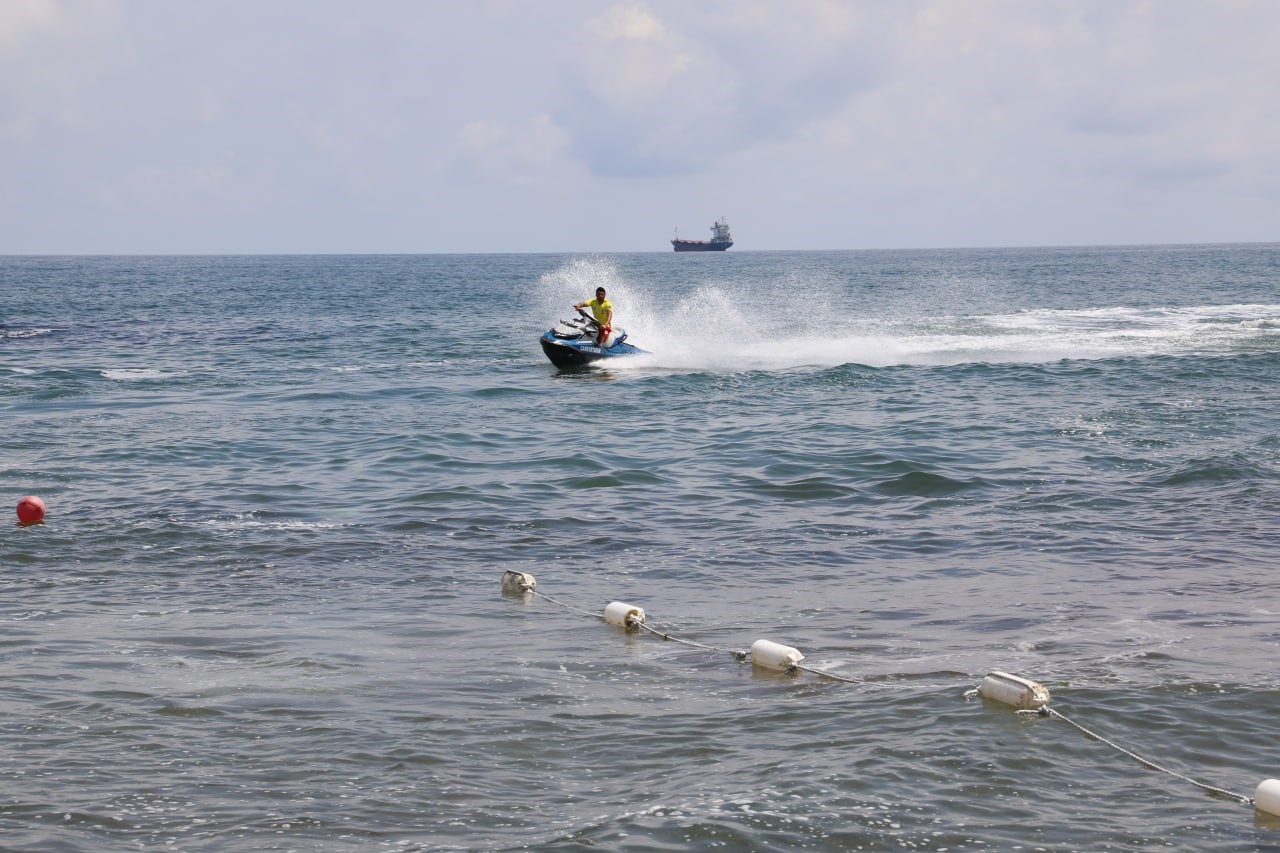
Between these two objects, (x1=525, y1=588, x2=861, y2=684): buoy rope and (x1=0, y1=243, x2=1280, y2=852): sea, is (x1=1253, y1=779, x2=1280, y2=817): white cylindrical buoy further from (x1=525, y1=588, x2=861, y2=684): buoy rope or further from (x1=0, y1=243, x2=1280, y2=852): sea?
(x1=525, y1=588, x2=861, y2=684): buoy rope

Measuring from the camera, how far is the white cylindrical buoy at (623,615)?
442 inches

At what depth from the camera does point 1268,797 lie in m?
7.25

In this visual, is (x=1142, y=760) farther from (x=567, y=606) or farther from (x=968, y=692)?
(x=567, y=606)

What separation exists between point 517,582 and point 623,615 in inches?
62.3

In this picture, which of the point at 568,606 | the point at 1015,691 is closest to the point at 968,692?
the point at 1015,691

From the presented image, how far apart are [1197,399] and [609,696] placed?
1993 centimetres

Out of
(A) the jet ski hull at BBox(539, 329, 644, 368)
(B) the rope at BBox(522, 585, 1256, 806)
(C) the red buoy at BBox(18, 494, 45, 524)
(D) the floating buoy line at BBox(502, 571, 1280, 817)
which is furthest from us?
(A) the jet ski hull at BBox(539, 329, 644, 368)

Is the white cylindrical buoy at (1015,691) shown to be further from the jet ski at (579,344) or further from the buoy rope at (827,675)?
the jet ski at (579,344)

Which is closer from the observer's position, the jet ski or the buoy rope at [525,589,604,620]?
the buoy rope at [525,589,604,620]

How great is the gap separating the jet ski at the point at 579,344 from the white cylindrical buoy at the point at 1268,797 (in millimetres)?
25895

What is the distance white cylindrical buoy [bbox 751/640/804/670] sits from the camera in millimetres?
9930

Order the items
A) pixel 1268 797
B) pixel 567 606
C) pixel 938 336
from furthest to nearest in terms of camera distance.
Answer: pixel 938 336
pixel 567 606
pixel 1268 797

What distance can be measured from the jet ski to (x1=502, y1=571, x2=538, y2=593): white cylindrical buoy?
20.0m

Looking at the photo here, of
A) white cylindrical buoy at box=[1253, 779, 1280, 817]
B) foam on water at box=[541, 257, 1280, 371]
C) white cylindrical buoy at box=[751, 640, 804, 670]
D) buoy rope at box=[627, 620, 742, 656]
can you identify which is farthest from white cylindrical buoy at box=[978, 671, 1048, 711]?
foam on water at box=[541, 257, 1280, 371]
